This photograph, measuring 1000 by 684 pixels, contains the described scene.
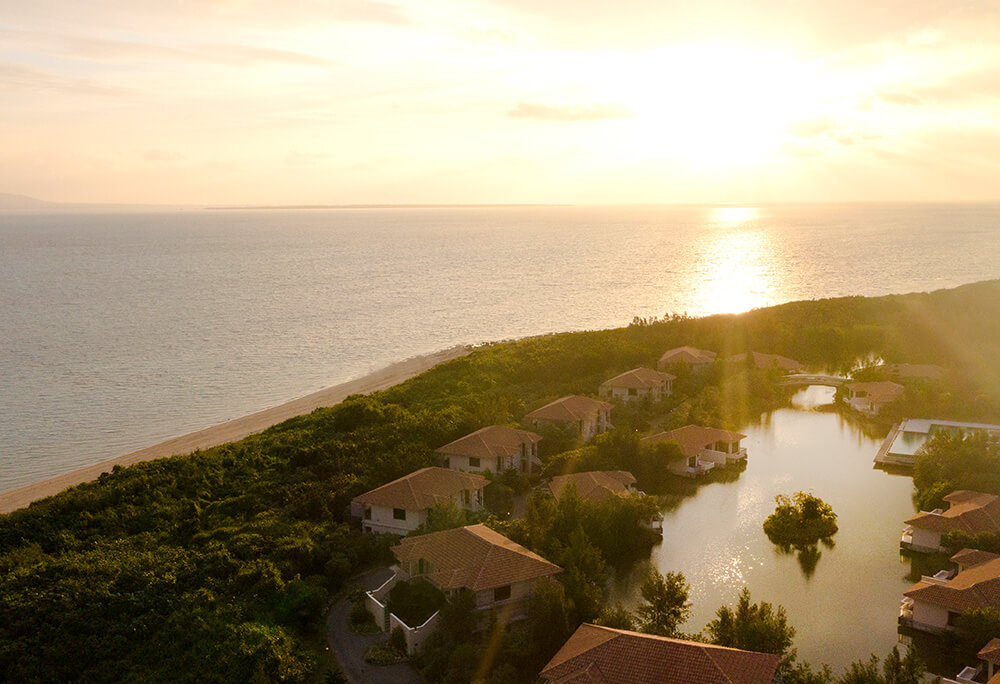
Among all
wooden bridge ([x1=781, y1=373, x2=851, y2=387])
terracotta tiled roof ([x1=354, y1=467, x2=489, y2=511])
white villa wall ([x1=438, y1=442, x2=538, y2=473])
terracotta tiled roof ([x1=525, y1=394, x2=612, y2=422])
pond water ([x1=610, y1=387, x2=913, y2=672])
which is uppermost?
terracotta tiled roof ([x1=525, y1=394, x2=612, y2=422])

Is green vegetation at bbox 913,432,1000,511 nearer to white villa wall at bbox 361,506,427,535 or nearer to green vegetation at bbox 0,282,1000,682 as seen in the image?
green vegetation at bbox 0,282,1000,682

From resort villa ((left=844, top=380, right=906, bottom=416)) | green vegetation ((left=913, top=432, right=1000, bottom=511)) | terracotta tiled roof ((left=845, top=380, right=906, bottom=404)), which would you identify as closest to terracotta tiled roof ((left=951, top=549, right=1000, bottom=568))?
green vegetation ((left=913, top=432, right=1000, bottom=511))

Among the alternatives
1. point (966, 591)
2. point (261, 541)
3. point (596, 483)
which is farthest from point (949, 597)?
point (261, 541)

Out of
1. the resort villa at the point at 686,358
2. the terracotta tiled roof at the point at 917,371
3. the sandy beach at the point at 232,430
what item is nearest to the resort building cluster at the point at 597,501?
the terracotta tiled roof at the point at 917,371

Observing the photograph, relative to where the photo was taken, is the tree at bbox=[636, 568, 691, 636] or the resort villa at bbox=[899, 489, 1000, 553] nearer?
the tree at bbox=[636, 568, 691, 636]

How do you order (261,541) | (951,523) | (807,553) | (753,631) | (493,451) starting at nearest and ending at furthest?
(753,631) < (261,541) < (951,523) < (807,553) < (493,451)

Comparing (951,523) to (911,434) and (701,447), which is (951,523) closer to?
(701,447)
